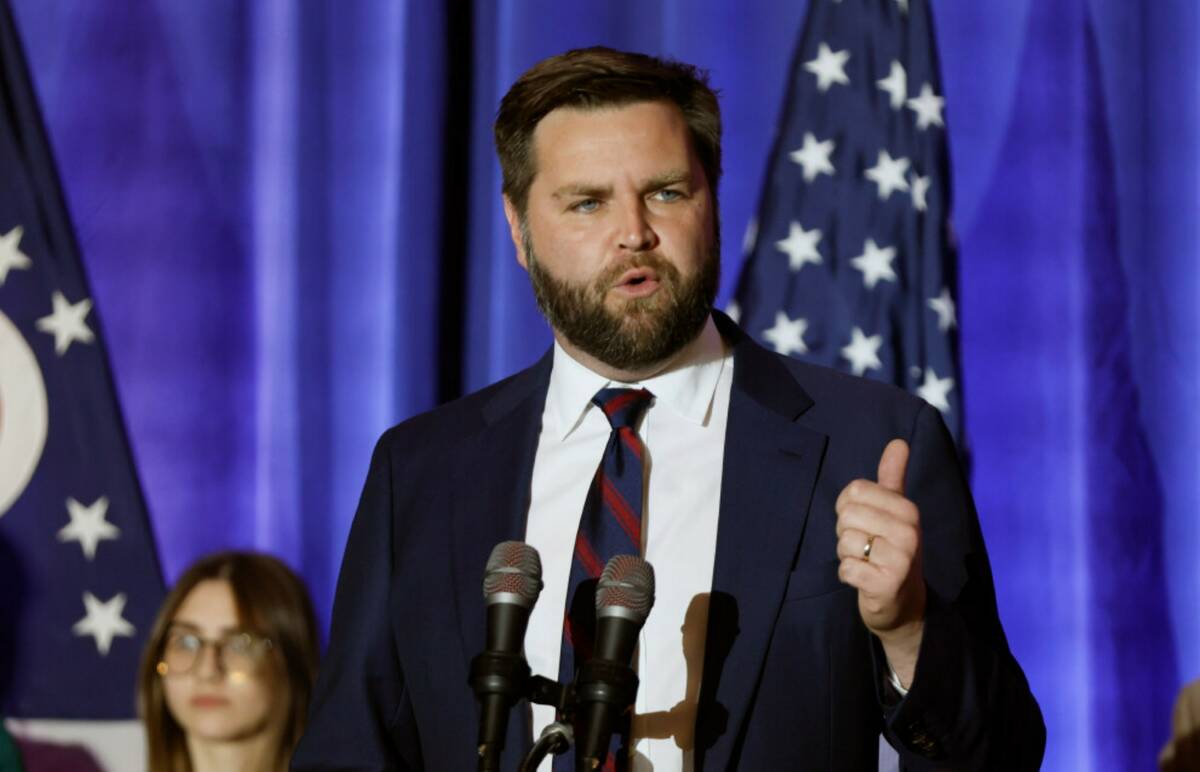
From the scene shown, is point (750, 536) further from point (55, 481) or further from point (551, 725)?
point (55, 481)

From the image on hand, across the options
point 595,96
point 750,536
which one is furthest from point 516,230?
point 750,536

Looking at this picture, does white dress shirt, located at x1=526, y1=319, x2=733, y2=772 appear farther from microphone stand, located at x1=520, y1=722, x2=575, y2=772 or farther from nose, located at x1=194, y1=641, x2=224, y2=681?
nose, located at x1=194, y1=641, x2=224, y2=681

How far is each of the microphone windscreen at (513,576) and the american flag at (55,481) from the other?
2.04m

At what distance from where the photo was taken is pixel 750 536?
173 cm

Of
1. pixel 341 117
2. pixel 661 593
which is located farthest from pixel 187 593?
pixel 661 593

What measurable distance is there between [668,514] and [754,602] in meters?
0.19

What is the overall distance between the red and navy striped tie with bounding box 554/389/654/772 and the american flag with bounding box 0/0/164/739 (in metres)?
1.67

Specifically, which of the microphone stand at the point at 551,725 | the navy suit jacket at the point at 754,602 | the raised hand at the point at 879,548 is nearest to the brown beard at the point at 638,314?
the navy suit jacket at the point at 754,602

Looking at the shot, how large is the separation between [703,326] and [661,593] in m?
0.37

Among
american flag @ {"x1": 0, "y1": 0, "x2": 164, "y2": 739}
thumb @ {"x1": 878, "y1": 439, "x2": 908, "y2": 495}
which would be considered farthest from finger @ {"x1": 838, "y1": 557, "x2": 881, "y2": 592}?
american flag @ {"x1": 0, "y1": 0, "x2": 164, "y2": 739}

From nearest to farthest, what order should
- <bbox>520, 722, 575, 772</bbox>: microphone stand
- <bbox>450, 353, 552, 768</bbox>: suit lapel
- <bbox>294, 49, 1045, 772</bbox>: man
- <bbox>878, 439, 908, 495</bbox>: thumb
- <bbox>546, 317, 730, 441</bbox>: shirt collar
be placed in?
<bbox>520, 722, 575, 772</bbox>: microphone stand → <bbox>878, 439, 908, 495</bbox>: thumb → <bbox>294, 49, 1045, 772</bbox>: man → <bbox>450, 353, 552, 768</bbox>: suit lapel → <bbox>546, 317, 730, 441</bbox>: shirt collar

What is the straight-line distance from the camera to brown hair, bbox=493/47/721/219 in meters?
1.98

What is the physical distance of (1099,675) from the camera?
10.4 feet

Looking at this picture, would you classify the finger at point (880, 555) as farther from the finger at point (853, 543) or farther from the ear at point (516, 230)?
the ear at point (516, 230)
